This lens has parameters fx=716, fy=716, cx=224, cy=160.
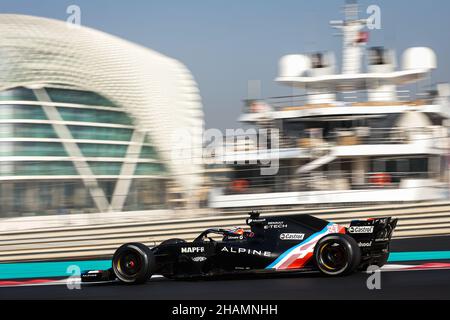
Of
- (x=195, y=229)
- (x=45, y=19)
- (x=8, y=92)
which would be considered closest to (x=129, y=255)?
(x=195, y=229)

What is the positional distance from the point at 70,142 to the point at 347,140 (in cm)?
2800

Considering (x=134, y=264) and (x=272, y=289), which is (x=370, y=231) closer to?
(x=272, y=289)

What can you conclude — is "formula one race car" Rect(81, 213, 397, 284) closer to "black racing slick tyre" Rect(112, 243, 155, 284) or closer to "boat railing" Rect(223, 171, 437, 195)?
"black racing slick tyre" Rect(112, 243, 155, 284)

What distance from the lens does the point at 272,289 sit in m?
8.20

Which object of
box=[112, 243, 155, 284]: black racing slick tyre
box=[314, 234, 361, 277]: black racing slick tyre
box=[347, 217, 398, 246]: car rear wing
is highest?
box=[347, 217, 398, 246]: car rear wing

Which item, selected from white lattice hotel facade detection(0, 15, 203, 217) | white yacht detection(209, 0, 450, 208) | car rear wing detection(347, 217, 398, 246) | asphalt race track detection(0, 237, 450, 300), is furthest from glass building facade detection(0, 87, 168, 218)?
car rear wing detection(347, 217, 398, 246)

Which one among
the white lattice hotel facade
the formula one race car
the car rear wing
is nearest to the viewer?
the formula one race car

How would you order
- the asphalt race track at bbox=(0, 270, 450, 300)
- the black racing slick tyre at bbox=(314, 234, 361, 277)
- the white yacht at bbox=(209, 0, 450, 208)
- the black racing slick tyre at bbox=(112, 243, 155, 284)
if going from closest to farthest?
1. the asphalt race track at bbox=(0, 270, 450, 300)
2. the black racing slick tyre at bbox=(314, 234, 361, 277)
3. the black racing slick tyre at bbox=(112, 243, 155, 284)
4. the white yacht at bbox=(209, 0, 450, 208)

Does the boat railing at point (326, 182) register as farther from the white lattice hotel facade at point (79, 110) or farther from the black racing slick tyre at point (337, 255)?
the white lattice hotel facade at point (79, 110)

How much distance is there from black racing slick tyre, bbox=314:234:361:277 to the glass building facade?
2373cm

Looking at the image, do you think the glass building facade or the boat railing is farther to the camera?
the glass building facade

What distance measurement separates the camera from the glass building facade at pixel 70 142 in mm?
39188

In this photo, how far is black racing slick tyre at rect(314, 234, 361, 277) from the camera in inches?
343
